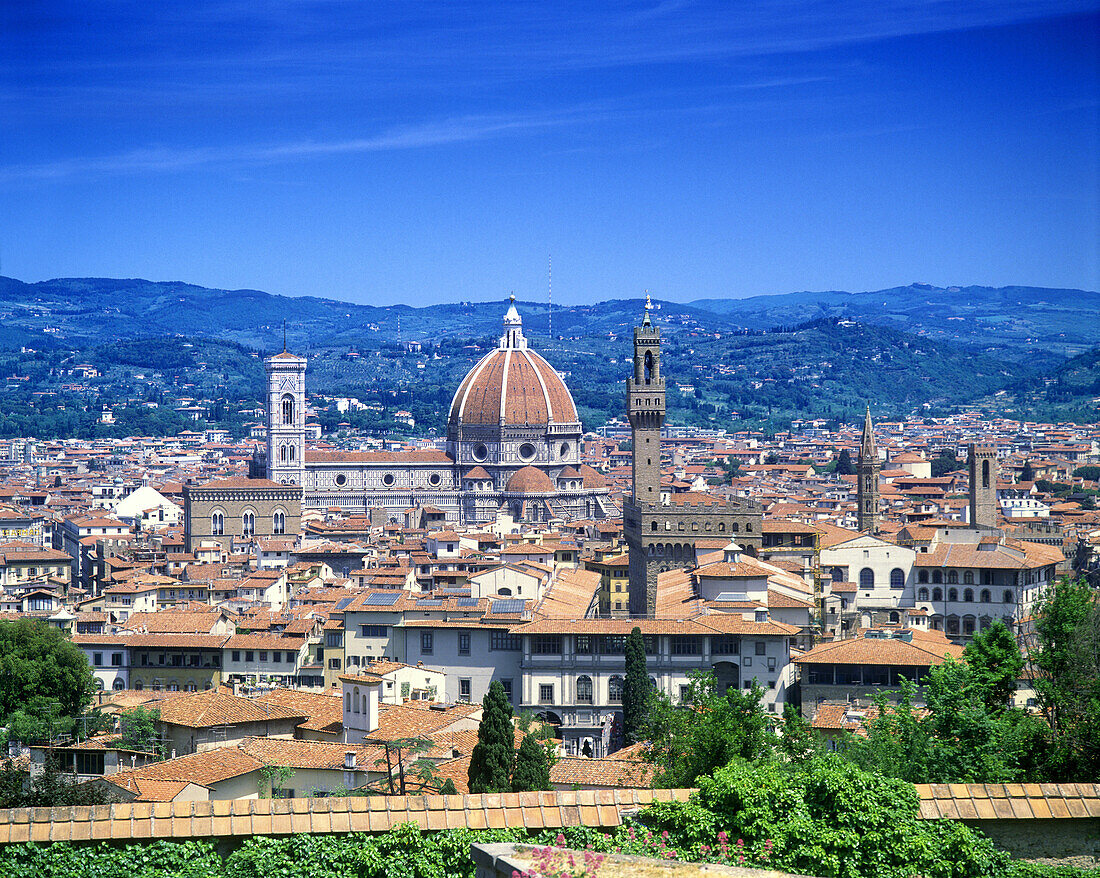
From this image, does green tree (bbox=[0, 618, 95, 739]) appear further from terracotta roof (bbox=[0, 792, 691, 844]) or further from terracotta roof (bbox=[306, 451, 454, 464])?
terracotta roof (bbox=[306, 451, 454, 464])

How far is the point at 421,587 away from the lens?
51.0 metres

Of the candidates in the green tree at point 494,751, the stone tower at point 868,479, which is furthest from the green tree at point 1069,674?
the stone tower at point 868,479

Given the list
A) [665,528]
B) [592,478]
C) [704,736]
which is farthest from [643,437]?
[592,478]

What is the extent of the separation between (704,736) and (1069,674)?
485cm

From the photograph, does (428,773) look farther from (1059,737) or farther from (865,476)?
(865,476)

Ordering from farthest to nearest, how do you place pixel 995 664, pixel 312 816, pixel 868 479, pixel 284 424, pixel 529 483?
pixel 529 483 → pixel 284 424 → pixel 868 479 → pixel 995 664 → pixel 312 816

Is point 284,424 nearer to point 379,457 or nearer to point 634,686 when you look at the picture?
point 379,457

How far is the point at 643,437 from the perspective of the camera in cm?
5688

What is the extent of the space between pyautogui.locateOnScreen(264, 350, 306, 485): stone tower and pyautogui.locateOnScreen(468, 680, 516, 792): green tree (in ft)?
258

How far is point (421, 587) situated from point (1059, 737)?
112 feet

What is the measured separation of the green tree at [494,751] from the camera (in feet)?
78.3

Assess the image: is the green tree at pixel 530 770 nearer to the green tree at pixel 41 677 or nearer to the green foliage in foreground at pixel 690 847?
the green foliage in foreground at pixel 690 847

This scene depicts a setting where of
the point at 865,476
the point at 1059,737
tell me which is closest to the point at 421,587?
the point at 865,476

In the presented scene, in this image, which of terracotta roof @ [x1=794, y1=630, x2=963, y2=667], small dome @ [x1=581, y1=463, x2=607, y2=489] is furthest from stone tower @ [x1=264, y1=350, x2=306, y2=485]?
terracotta roof @ [x1=794, y1=630, x2=963, y2=667]
